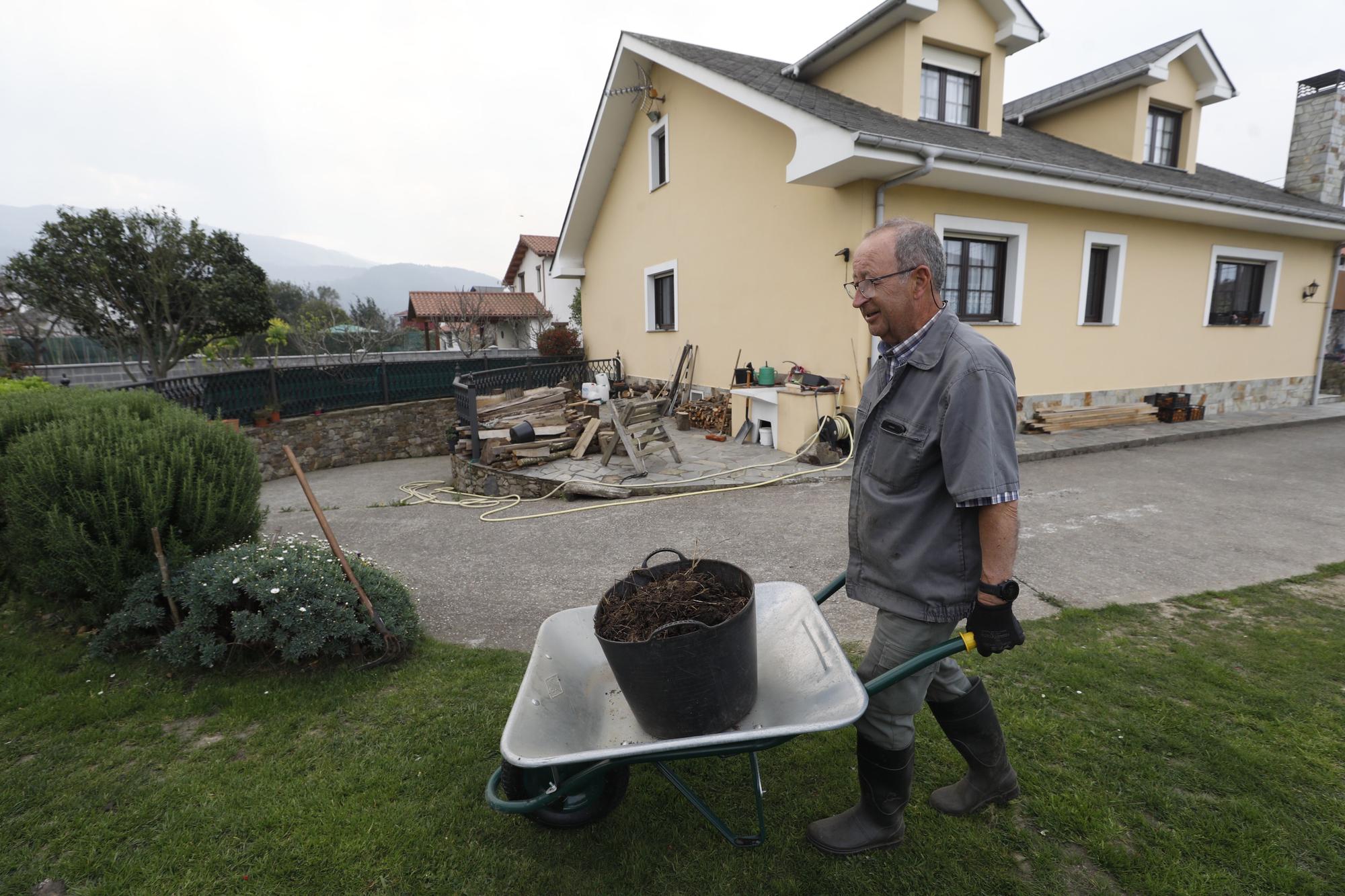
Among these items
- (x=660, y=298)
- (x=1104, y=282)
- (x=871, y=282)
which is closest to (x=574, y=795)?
(x=871, y=282)

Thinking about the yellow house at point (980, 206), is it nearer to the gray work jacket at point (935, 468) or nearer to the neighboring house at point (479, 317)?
the gray work jacket at point (935, 468)

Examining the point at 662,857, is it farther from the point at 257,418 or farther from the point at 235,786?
the point at 257,418

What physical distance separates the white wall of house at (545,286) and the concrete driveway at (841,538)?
2348 cm

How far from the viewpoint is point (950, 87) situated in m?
9.53

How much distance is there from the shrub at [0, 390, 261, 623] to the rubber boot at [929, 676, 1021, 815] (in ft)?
13.3

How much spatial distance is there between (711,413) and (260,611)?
8.26 meters

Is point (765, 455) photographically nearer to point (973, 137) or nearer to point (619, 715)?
point (973, 137)

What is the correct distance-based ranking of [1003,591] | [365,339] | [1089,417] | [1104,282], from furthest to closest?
[365,339] < [1104,282] < [1089,417] < [1003,591]

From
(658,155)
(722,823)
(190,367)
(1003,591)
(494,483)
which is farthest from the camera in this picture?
(190,367)

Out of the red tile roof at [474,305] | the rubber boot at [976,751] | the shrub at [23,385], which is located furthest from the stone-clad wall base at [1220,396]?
the red tile roof at [474,305]

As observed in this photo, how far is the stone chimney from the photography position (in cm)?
1224

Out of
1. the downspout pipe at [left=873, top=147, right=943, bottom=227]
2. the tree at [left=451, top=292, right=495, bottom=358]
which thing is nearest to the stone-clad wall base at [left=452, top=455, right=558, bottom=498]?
the downspout pipe at [left=873, top=147, right=943, bottom=227]

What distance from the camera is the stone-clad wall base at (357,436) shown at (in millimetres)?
12289

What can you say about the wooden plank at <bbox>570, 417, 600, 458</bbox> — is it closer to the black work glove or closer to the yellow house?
the yellow house
